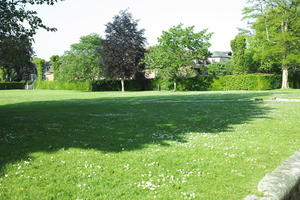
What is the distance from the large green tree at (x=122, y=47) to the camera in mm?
52906

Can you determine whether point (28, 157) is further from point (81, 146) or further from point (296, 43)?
point (296, 43)

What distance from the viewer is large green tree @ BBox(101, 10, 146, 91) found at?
5291 centimetres

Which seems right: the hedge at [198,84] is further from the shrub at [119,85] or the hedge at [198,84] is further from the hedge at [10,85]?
the hedge at [10,85]

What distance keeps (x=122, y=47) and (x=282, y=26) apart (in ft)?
102

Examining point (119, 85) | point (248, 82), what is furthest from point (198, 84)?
point (119, 85)

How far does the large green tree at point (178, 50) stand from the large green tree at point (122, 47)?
308 cm

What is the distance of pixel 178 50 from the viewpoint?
52.3 meters

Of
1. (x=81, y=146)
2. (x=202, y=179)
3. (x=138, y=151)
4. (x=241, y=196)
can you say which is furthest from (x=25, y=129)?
(x=241, y=196)

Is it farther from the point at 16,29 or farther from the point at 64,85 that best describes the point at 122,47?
the point at 16,29

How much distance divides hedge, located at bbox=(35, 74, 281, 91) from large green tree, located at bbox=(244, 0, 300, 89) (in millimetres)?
3331

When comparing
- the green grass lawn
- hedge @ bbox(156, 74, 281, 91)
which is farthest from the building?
the green grass lawn

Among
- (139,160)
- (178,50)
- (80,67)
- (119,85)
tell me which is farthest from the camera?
(119,85)

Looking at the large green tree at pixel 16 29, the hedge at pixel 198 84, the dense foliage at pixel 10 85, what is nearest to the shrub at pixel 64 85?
the hedge at pixel 198 84

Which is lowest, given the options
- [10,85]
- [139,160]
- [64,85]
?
[139,160]
